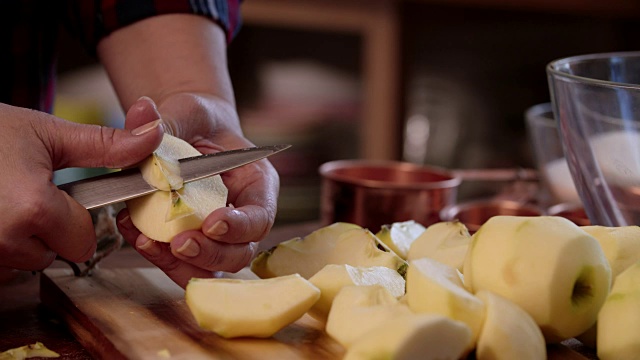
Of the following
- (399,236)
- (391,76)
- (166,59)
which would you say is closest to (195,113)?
(166,59)

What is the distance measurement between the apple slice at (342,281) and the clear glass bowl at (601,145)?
255 millimetres

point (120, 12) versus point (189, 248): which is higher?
point (120, 12)

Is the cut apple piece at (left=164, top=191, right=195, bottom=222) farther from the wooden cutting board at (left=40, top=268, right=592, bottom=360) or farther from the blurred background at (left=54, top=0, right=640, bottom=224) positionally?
the blurred background at (left=54, top=0, right=640, bottom=224)

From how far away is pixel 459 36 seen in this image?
2.14m

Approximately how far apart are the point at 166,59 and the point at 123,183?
250 millimetres

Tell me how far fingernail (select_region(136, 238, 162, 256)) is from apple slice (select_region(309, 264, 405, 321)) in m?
0.12

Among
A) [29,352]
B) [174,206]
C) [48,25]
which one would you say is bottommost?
[29,352]

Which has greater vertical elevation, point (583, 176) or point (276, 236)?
point (583, 176)

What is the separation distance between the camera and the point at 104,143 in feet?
2.01

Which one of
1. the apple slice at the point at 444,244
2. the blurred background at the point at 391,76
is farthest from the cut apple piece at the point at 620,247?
the blurred background at the point at 391,76

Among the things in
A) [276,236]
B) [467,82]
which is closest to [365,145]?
[467,82]

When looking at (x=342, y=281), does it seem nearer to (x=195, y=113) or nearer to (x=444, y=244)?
(x=444, y=244)

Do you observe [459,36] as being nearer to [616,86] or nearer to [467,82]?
[467,82]

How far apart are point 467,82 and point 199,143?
1.50m
